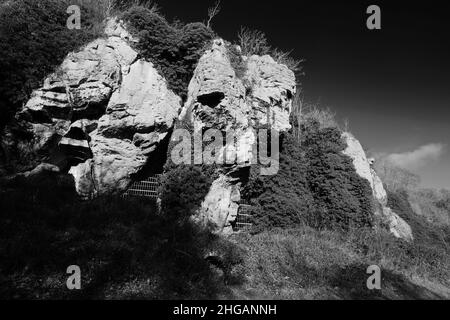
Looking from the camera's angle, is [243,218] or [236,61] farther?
[236,61]

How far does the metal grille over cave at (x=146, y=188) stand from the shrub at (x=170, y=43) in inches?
166

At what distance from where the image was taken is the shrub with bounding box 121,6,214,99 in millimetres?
12531

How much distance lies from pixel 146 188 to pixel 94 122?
3.34m

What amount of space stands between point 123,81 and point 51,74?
2.65 metres

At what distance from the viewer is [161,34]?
41.8 ft

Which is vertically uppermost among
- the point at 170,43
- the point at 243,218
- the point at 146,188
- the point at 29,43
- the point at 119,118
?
the point at 170,43

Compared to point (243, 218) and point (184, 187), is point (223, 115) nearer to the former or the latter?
point (184, 187)

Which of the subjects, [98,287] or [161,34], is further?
[161,34]

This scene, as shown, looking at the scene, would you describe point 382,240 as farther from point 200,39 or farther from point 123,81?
point 123,81

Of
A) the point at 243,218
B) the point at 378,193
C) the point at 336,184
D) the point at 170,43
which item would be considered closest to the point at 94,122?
the point at 170,43

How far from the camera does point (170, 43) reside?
1284 centimetres

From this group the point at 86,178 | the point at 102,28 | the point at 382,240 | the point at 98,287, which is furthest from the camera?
the point at 102,28

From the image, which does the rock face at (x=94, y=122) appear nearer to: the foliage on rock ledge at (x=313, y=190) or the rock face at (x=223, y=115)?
the rock face at (x=223, y=115)
